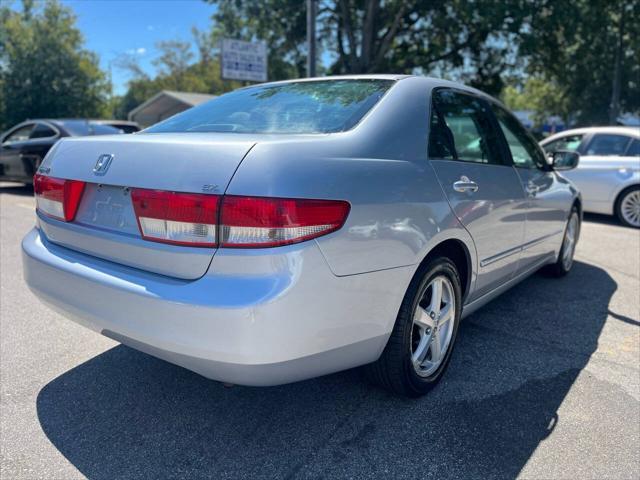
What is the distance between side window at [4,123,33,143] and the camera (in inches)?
432

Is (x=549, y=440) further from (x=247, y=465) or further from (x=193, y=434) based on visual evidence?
(x=193, y=434)

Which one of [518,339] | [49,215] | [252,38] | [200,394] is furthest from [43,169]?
[252,38]

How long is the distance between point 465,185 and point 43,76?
33.1m

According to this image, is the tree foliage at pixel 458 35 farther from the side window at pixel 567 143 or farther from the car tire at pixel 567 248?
the car tire at pixel 567 248

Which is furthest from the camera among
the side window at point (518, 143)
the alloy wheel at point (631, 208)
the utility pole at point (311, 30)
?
the utility pole at point (311, 30)

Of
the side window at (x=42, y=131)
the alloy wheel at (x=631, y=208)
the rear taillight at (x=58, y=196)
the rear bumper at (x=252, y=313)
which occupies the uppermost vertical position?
the rear taillight at (x=58, y=196)

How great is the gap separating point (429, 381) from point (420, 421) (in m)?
0.26

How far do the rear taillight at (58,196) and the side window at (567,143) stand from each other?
8.30 metres

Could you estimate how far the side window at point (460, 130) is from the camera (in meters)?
2.74

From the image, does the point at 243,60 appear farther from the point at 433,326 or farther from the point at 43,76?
the point at 43,76

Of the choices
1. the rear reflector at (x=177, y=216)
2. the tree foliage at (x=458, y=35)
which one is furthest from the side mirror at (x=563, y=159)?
the tree foliage at (x=458, y=35)

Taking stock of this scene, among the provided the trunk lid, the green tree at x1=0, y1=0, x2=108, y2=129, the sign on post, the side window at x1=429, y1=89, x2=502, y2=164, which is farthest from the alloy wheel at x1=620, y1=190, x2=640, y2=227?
the green tree at x1=0, y1=0, x2=108, y2=129

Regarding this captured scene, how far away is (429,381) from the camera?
8.74 ft

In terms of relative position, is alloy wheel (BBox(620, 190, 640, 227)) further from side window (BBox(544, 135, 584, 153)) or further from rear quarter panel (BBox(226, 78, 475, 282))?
rear quarter panel (BBox(226, 78, 475, 282))
